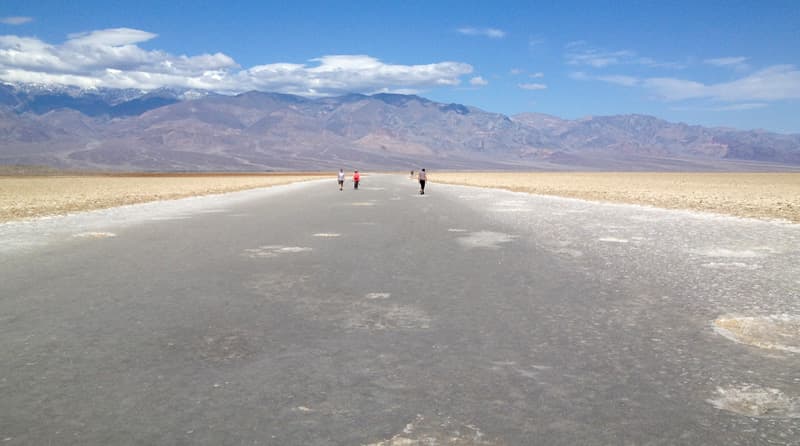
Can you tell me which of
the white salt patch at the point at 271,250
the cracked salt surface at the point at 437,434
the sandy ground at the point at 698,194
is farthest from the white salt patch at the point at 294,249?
the sandy ground at the point at 698,194

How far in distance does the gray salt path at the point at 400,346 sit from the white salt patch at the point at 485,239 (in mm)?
903

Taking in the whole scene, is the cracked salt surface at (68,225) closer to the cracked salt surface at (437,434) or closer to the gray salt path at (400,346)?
the gray salt path at (400,346)

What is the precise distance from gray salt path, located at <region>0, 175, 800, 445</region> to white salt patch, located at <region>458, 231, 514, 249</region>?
90 centimetres

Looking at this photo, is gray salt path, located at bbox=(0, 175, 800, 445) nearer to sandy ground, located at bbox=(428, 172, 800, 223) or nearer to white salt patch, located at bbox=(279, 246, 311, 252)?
white salt patch, located at bbox=(279, 246, 311, 252)

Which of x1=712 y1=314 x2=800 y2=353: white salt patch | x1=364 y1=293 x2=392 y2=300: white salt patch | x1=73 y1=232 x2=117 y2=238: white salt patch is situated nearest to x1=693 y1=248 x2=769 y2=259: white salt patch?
x1=712 y1=314 x2=800 y2=353: white salt patch

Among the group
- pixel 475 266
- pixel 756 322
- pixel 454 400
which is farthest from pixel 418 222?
pixel 454 400

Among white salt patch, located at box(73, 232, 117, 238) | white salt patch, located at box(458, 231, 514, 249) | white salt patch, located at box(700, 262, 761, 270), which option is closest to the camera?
white salt patch, located at box(700, 262, 761, 270)

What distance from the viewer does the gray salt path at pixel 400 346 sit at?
4.00 meters

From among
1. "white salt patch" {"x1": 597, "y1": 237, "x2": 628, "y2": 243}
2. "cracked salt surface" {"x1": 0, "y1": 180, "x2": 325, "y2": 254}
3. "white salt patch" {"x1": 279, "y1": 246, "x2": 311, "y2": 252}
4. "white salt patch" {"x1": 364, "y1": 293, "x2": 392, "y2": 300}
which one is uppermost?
"white salt patch" {"x1": 364, "y1": 293, "x2": 392, "y2": 300}

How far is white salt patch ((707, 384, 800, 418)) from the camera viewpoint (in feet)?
13.7

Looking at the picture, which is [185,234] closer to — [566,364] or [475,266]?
[475,266]

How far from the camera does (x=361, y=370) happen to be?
5.03 m

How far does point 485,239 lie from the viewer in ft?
47.4

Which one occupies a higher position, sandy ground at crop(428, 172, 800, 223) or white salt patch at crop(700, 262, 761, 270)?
white salt patch at crop(700, 262, 761, 270)
